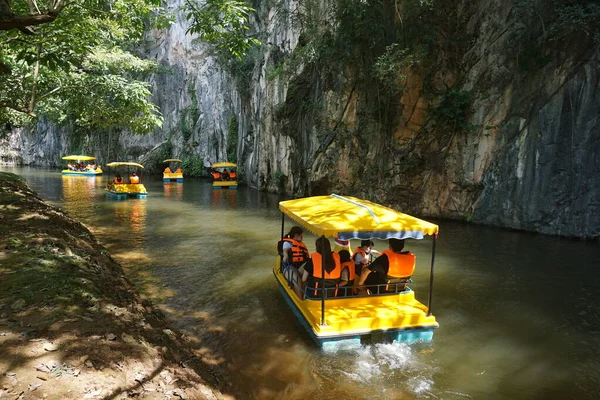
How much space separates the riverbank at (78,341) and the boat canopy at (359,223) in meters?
2.80

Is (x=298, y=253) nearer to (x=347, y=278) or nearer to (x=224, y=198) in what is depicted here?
(x=347, y=278)

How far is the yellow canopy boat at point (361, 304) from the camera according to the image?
688 cm

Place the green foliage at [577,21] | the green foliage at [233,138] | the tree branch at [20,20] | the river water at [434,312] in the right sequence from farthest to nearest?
the green foliage at [233,138] < the green foliage at [577,21] < the river water at [434,312] < the tree branch at [20,20]

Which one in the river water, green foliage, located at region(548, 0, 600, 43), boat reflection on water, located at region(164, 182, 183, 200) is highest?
green foliage, located at region(548, 0, 600, 43)

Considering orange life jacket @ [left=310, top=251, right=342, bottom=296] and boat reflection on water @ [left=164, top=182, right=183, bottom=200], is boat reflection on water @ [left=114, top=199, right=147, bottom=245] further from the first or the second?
orange life jacket @ [left=310, top=251, right=342, bottom=296]

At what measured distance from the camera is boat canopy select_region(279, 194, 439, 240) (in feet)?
22.6

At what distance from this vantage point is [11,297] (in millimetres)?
5422

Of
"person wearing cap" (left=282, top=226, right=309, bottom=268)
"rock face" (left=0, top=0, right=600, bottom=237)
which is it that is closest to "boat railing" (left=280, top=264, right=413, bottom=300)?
"person wearing cap" (left=282, top=226, right=309, bottom=268)

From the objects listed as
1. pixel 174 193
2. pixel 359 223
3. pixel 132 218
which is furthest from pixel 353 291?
pixel 174 193

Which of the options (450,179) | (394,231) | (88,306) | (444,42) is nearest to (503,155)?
(450,179)

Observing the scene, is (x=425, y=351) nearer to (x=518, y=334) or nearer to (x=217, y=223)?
(x=518, y=334)

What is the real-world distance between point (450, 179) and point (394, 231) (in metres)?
13.8

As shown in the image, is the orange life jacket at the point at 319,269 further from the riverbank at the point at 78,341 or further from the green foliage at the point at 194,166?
the green foliage at the point at 194,166

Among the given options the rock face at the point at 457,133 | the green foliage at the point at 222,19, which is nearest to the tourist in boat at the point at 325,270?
the green foliage at the point at 222,19
